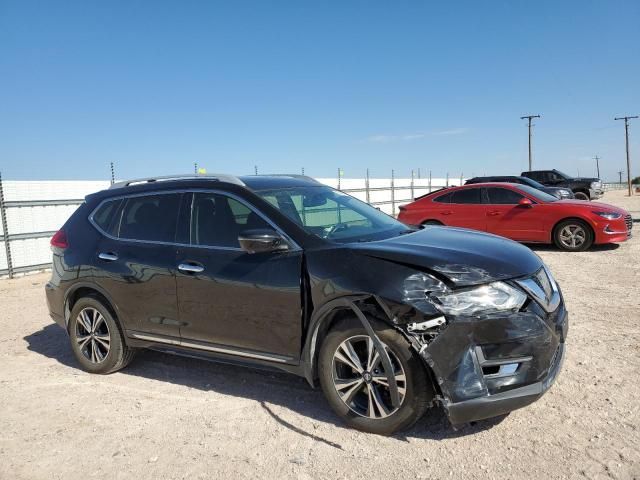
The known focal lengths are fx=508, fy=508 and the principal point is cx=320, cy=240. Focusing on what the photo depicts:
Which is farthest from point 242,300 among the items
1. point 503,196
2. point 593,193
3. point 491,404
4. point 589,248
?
point 593,193

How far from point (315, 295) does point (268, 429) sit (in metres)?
1.00

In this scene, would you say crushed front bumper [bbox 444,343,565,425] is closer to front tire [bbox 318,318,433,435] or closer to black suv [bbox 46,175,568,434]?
black suv [bbox 46,175,568,434]

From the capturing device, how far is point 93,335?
4820 millimetres

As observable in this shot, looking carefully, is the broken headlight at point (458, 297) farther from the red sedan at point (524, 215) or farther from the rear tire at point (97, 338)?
the red sedan at point (524, 215)

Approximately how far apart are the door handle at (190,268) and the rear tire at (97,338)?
3.51 ft

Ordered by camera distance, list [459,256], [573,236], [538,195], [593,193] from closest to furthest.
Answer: [459,256], [573,236], [538,195], [593,193]

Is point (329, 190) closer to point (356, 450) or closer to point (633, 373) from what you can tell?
point (356, 450)

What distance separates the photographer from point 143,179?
4.95 meters

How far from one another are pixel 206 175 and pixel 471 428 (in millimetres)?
2903

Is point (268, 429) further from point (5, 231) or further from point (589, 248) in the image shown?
point (5, 231)

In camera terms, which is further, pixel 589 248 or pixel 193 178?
pixel 589 248

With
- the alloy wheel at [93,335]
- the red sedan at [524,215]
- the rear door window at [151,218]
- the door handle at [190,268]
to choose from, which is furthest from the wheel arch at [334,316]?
the red sedan at [524,215]

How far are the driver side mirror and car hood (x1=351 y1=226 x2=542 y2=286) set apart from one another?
553 mm

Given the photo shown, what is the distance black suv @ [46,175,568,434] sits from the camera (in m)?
3.06
